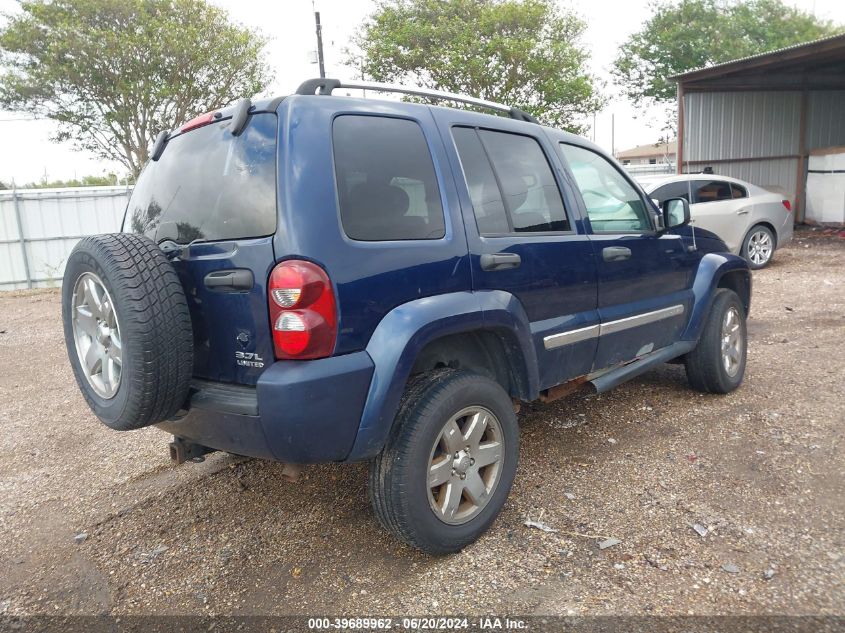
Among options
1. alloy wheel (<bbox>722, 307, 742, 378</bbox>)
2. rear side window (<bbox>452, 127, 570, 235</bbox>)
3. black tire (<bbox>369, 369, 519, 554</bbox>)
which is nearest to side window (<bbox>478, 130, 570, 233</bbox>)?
rear side window (<bbox>452, 127, 570, 235</bbox>)

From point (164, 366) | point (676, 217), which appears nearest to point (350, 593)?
point (164, 366)

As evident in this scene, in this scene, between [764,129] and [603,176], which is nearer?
[603,176]

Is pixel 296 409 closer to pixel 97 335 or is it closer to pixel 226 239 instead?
pixel 226 239

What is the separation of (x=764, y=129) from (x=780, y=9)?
1065cm

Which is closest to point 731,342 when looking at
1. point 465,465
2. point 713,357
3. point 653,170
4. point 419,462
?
point 713,357

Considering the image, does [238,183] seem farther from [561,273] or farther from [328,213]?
[561,273]

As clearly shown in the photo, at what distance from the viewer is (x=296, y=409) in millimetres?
2232

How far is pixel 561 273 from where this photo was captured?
321 centimetres

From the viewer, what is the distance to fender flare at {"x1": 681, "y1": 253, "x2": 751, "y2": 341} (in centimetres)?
432

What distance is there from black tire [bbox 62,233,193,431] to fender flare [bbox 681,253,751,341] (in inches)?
128

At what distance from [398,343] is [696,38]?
2320 cm

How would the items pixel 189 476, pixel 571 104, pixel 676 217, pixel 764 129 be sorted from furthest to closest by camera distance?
1. pixel 571 104
2. pixel 764 129
3. pixel 676 217
4. pixel 189 476

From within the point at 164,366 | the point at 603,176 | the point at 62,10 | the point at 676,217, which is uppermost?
the point at 62,10

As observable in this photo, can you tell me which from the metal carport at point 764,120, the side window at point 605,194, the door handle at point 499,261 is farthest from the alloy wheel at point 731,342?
the metal carport at point 764,120
